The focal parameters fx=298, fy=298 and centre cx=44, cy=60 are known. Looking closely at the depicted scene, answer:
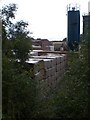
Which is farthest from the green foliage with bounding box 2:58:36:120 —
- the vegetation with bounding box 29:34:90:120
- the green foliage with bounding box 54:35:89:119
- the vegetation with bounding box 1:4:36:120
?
the green foliage with bounding box 54:35:89:119

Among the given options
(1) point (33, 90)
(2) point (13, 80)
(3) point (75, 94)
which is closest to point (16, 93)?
(2) point (13, 80)

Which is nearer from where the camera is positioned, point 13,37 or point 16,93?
point 16,93

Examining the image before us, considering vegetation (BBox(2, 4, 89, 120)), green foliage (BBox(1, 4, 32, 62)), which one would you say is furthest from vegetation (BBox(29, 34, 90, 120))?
green foliage (BBox(1, 4, 32, 62))

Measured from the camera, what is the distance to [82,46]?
3236 mm

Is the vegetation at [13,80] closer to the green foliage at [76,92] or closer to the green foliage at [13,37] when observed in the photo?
the green foliage at [13,37]

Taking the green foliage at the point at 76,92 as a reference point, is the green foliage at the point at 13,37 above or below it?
above

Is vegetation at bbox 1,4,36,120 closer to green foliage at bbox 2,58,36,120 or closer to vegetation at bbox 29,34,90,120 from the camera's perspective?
green foliage at bbox 2,58,36,120

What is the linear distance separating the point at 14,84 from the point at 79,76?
77cm

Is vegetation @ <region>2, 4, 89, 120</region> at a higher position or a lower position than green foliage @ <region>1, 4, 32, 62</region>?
lower

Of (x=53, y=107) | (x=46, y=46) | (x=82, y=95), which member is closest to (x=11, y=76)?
(x=53, y=107)

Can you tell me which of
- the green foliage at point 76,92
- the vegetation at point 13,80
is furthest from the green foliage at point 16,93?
the green foliage at point 76,92

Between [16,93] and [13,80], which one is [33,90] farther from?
[13,80]

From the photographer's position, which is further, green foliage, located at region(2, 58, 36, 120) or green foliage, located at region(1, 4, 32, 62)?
green foliage, located at region(1, 4, 32, 62)

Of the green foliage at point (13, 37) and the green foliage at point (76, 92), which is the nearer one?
the green foliage at point (76, 92)
